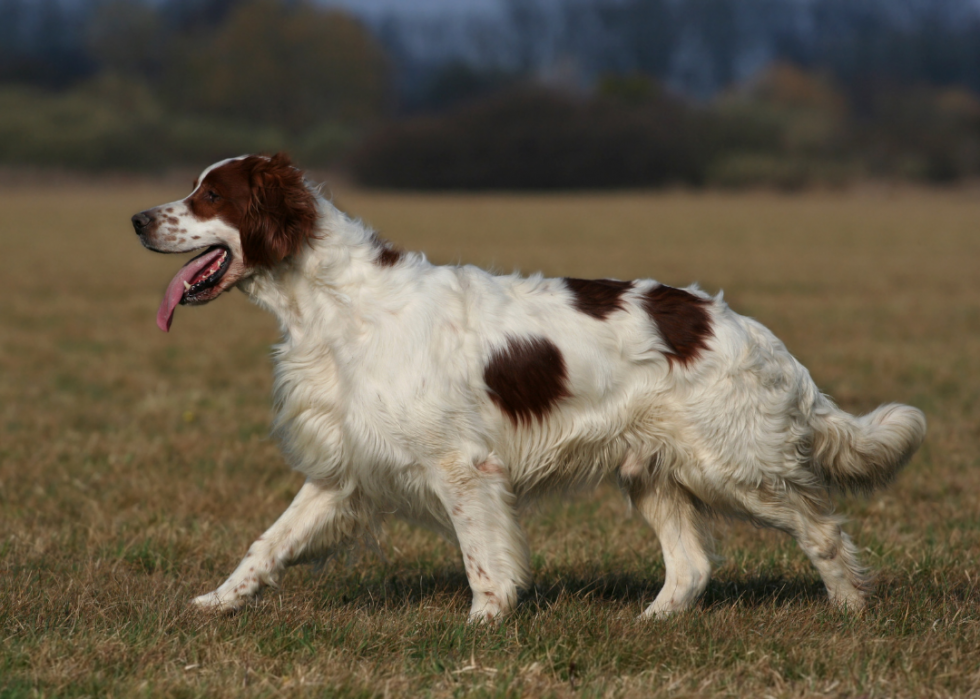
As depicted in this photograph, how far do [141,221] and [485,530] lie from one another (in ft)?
5.23

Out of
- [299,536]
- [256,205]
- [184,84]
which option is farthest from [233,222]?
[184,84]

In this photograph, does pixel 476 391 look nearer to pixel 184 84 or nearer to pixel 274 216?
pixel 274 216

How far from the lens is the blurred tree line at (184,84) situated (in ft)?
235

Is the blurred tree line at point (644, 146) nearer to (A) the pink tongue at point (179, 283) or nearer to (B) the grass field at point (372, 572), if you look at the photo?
(B) the grass field at point (372, 572)

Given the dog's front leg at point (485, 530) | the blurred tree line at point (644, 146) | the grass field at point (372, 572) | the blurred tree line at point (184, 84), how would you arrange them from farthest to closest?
the blurred tree line at point (184, 84) → the blurred tree line at point (644, 146) → the dog's front leg at point (485, 530) → the grass field at point (372, 572)

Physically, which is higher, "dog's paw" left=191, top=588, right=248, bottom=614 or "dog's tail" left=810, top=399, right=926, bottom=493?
"dog's tail" left=810, top=399, right=926, bottom=493

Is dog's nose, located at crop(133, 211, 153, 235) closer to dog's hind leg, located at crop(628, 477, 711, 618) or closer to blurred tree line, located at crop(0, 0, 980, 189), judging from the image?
dog's hind leg, located at crop(628, 477, 711, 618)

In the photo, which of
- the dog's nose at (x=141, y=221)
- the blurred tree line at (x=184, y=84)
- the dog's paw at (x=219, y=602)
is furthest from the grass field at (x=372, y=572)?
the blurred tree line at (x=184, y=84)

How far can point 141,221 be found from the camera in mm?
4047

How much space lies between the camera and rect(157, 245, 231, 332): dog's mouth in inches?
159

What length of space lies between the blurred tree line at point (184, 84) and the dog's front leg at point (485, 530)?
68567 mm

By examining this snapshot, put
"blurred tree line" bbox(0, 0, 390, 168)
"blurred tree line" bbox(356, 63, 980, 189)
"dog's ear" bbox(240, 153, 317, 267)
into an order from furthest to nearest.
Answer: "blurred tree line" bbox(0, 0, 390, 168), "blurred tree line" bbox(356, 63, 980, 189), "dog's ear" bbox(240, 153, 317, 267)

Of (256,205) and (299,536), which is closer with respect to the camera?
(256,205)

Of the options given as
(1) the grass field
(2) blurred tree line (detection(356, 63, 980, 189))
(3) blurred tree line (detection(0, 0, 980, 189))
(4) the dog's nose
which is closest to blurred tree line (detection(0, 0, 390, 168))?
(3) blurred tree line (detection(0, 0, 980, 189))
